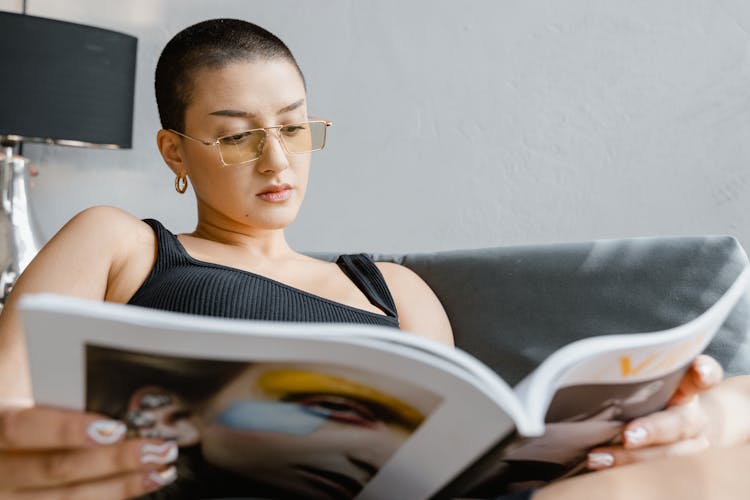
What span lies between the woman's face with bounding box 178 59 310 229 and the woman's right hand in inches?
27.4

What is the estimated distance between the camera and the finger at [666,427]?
2.46ft

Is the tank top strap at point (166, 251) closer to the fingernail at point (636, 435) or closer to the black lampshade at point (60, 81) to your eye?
the fingernail at point (636, 435)

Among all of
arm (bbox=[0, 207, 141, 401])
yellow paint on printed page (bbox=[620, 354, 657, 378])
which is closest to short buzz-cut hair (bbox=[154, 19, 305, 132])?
arm (bbox=[0, 207, 141, 401])

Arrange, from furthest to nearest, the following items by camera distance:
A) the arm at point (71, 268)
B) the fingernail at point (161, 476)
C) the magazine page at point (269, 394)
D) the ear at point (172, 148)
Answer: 1. the ear at point (172, 148)
2. the arm at point (71, 268)
3. the fingernail at point (161, 476)
4. the magazine page at point (269, 394)

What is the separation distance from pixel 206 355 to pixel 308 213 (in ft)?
5.86

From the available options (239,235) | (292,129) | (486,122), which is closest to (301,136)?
(292,129)

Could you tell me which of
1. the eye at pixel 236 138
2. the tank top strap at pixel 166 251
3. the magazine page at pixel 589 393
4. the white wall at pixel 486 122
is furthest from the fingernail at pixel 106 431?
the white wall at pixel 486 122

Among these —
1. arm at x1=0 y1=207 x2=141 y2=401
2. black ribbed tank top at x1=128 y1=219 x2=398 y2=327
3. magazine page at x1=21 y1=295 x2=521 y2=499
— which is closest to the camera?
magazine page at x1=21 y1=295 x2=521 y2=499

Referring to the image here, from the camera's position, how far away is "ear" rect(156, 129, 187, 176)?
1368mm

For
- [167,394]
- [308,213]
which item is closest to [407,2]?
[308,213]

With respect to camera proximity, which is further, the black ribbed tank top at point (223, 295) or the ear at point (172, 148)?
the ear at point (172, 148)

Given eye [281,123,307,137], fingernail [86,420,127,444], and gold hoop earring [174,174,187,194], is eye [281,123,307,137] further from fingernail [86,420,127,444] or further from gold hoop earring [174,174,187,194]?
fingernail [86,420,127,444]

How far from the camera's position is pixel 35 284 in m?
1.05

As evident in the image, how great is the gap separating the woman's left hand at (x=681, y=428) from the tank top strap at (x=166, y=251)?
69cm
